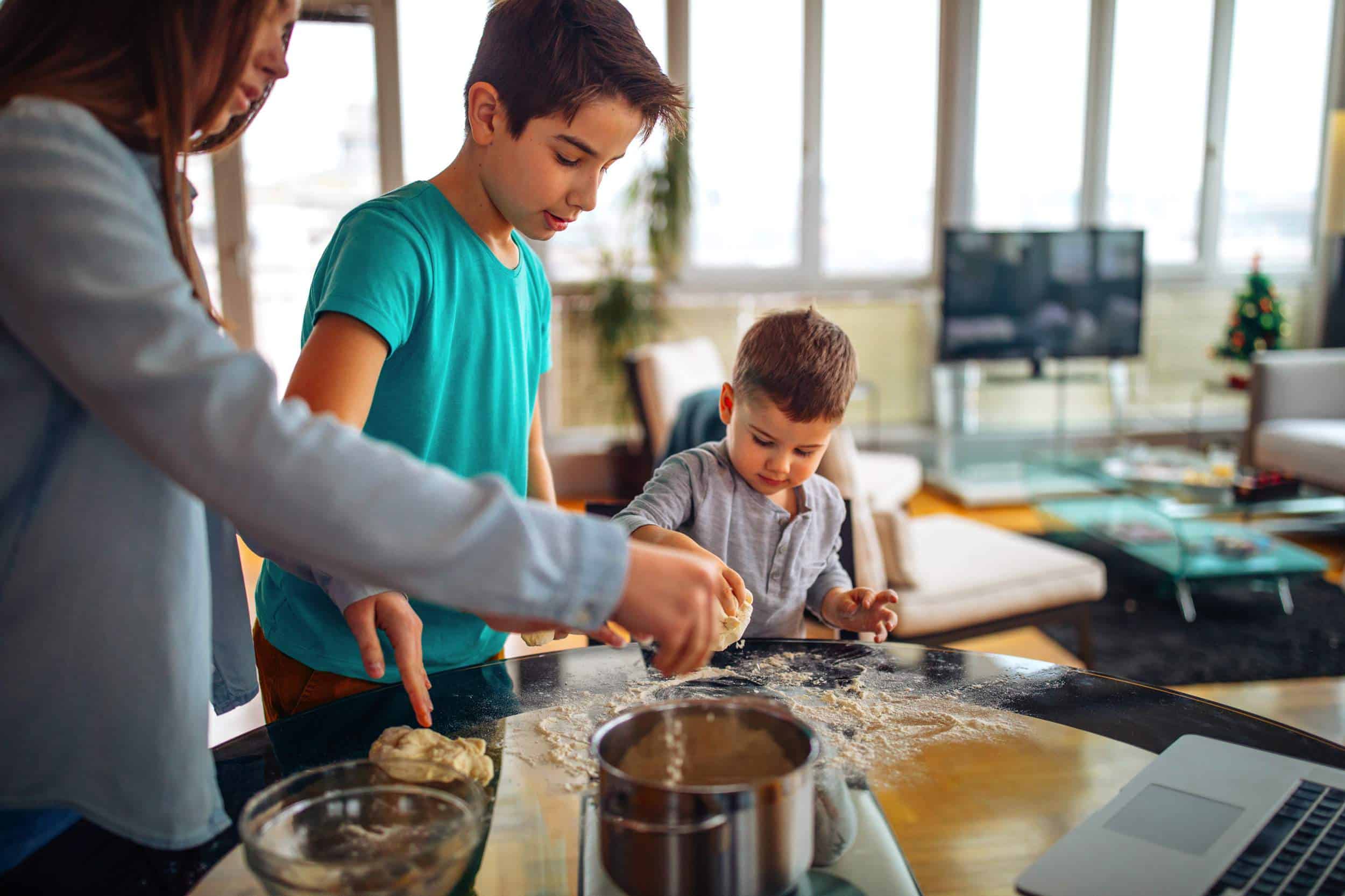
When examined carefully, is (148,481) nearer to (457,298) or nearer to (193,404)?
(193,404)

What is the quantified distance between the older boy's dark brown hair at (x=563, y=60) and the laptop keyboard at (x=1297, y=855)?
0.90 meters

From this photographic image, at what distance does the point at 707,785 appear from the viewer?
0.80m

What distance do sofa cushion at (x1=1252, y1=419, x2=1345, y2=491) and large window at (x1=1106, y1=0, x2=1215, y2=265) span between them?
152cm

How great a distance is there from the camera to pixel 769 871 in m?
0.71

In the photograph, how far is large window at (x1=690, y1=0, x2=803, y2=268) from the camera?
528cm

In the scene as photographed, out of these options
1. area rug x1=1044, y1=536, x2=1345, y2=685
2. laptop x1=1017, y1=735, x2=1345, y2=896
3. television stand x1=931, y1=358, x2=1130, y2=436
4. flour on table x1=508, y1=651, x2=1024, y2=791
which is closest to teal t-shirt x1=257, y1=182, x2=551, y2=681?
flour on table x1=508, y1=651, x2=1024, y2=791

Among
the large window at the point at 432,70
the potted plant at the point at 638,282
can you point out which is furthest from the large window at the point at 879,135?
the large window at the point at 432,70

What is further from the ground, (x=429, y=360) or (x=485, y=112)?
(x=485, y=112)

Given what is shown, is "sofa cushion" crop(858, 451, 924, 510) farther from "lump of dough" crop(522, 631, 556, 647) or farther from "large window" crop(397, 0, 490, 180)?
"large window" crop(397, 0, 490, 180)

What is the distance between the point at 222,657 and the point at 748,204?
4.96 m

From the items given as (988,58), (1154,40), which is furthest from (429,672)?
(1154,40)

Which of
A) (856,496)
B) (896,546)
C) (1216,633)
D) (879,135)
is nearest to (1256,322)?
(879,135)

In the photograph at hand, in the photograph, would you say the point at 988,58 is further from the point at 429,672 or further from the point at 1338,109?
the point at 429,672

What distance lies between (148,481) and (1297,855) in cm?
89
